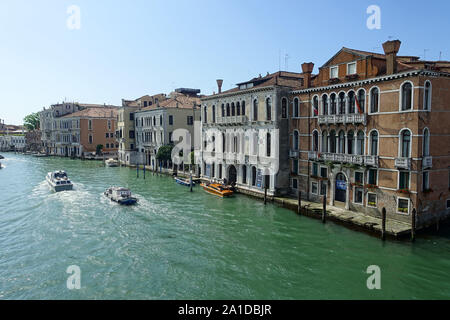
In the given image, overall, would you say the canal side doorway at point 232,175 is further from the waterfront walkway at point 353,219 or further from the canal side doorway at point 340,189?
the canal side doorway at point 340,189

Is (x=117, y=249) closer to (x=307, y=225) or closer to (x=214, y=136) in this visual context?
(x=307, y=225)

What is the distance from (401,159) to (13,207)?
30.2 metres

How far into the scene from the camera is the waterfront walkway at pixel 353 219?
19438mm

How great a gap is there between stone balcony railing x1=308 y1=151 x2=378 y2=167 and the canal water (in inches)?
187

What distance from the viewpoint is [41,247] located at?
1905 cm

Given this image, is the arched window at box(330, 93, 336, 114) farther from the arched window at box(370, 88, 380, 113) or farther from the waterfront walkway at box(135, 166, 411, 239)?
the waterfront walkway at box(135, 166, 411, 239)

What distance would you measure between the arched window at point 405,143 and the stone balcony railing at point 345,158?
171cm

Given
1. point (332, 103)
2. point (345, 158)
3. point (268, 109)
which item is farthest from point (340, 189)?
point (268, 109)

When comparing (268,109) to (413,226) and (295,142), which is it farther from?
(413,226)

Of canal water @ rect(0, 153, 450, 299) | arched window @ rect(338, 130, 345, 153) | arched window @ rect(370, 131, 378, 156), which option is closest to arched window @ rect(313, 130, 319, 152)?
arched window @ rect(338, 130, 345, 153)

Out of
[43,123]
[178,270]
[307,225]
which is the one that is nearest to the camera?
[178,270]

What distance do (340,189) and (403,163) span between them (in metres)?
5.68

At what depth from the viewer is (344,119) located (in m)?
23.8
